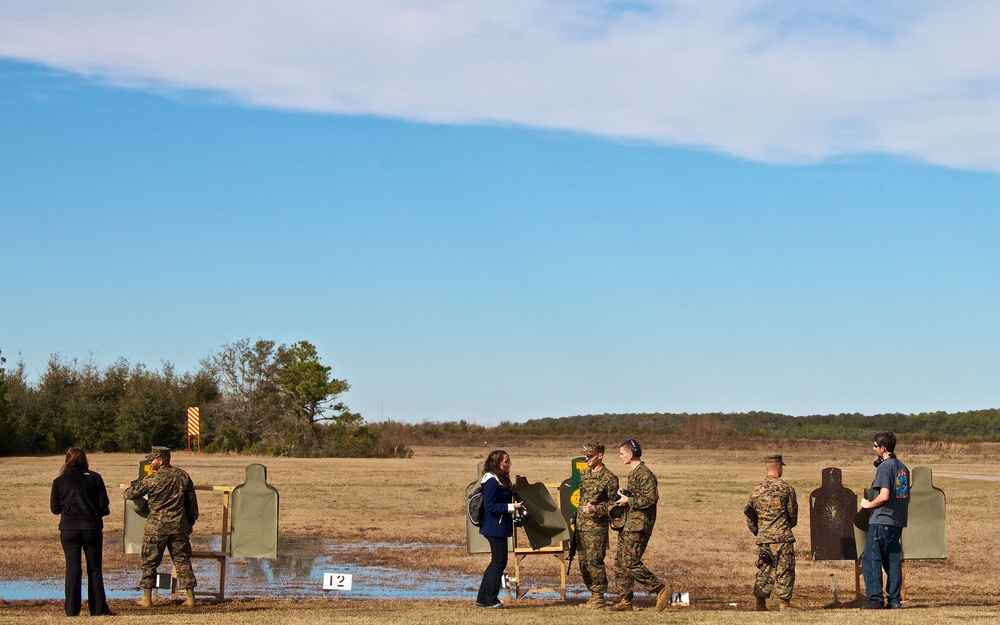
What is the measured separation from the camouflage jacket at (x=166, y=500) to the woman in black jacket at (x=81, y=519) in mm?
532

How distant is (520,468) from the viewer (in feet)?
157

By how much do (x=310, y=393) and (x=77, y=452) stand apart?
5360 centimetres

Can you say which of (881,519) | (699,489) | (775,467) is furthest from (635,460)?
(699,489)

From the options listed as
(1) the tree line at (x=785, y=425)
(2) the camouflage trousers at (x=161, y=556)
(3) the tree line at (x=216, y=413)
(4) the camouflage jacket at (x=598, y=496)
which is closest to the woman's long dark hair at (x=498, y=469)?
(4) the camouflage jacket at (x=598, y=496)

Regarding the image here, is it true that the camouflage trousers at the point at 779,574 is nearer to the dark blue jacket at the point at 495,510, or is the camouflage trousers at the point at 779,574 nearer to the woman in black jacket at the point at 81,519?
the dark blue jacket at the point at 495,510

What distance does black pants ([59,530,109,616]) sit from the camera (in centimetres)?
1161

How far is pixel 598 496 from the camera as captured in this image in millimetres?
12273

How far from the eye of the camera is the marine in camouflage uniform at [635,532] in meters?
12.1

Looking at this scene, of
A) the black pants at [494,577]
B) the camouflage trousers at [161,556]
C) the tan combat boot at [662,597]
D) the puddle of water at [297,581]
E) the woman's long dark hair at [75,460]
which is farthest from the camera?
the puddle of water at [297,581]

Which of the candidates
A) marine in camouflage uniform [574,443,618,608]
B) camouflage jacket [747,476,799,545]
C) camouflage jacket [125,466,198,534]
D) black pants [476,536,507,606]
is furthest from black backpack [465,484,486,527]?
camouflage jacket [125,466,198,534]

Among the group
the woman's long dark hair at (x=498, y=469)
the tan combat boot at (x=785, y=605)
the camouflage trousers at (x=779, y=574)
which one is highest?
the woman's long dark hair at (x=498, y=469)

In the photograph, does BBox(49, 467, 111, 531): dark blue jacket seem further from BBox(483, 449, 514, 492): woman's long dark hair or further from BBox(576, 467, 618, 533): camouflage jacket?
BBox(576, 467, 618, 533): camouflage jacket

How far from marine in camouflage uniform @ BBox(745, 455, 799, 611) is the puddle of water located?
369cm

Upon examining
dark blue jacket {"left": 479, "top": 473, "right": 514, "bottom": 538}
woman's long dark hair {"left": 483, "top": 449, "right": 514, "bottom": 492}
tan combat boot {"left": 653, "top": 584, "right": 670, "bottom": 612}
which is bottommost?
tan combat boot {"left": 653, "top": 584, "right": 670, "bottom": 612}
